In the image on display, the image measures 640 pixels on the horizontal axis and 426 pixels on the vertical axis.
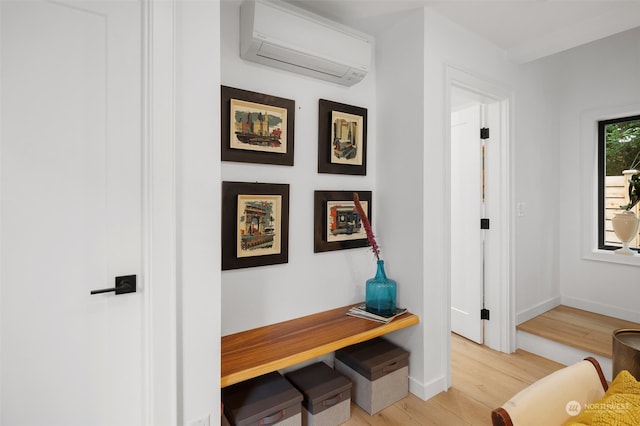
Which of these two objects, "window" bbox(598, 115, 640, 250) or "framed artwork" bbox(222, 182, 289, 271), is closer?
"framed artwork" bbox(222, 182, 289, 271)

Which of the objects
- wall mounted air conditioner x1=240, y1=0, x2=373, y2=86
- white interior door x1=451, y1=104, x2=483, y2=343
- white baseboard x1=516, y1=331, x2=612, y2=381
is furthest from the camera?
white interior door x1=451, y1=104, x2=483, y2=343

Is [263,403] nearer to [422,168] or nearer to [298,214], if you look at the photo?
[298,214]

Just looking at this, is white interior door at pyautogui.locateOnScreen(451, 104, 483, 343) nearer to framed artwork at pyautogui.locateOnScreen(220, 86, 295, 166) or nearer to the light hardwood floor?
the light hardwood floor

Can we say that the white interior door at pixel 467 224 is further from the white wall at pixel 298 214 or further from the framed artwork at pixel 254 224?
the framed artwork at pixel 254 224

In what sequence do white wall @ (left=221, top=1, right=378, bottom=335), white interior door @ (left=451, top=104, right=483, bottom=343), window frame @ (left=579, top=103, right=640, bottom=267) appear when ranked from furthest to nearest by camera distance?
window frame @ (left=579, top=103, right=640, bottom=267) → white interior door @ (left=451, top=104, right=483, bottom=343) → white wall @ (left=221, top=1, right=378, bottom=335)

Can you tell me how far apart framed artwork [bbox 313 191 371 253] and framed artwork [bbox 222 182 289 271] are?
24 centimetres

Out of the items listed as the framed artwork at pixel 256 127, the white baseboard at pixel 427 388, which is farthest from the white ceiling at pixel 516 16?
the white baseboard at pixel 427 388

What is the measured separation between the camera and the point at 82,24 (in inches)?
45.4

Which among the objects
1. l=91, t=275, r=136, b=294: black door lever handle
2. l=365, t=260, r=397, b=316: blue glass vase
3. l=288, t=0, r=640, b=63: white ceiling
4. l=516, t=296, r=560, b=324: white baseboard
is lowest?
l=516, t=296, r=560, b=324: white baseboard

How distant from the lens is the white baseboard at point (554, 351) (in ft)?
7.57

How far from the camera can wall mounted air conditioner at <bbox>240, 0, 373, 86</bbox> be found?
5.56 feet

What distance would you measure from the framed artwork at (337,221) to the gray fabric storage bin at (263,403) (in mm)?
819

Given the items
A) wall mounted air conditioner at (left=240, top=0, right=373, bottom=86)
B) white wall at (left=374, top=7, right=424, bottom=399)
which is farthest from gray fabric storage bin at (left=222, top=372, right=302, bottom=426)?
wall mounted air conditioner at (left=240, top=0, right=373, bottom=86)

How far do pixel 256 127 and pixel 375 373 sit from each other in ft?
5.22
